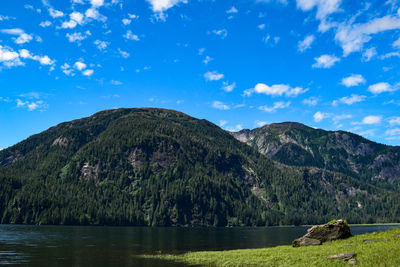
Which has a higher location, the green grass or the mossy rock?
the mossy rock

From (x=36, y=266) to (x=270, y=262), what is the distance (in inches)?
1433

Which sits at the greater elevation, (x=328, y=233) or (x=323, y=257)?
(x=328, y=233)

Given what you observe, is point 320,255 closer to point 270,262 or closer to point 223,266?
point 270,262

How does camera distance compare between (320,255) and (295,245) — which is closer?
(320,255)

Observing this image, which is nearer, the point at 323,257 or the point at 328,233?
the point at 323,257

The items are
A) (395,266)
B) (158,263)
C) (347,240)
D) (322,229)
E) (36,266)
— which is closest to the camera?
(395,266)

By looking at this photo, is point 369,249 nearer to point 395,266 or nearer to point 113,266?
point 395,266

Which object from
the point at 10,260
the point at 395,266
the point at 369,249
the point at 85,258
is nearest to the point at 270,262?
the point at 369,249

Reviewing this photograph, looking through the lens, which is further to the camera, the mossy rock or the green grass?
the mossy rock

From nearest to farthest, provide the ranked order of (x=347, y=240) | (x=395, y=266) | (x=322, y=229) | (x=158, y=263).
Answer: (x=395, y=266) < (x=158, y=263) < (x=347, y=240) < (x=322, y=229)

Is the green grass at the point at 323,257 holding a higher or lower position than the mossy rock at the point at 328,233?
lower

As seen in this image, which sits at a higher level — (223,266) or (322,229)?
(322,229)

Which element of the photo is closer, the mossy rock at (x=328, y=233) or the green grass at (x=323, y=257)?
the green grass at (x=323, y=257)

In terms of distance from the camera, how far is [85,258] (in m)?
63.8
